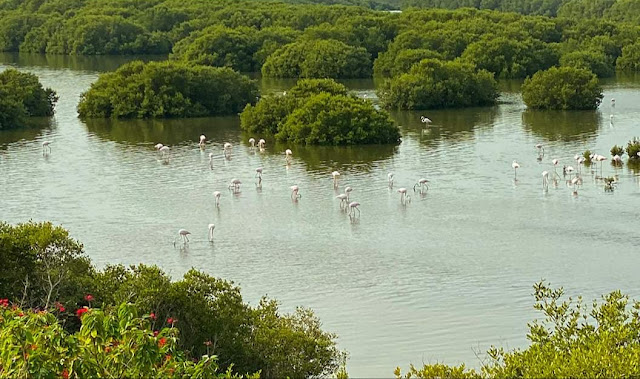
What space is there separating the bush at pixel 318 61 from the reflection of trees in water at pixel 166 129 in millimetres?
21850

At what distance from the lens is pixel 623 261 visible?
3438 centimetres

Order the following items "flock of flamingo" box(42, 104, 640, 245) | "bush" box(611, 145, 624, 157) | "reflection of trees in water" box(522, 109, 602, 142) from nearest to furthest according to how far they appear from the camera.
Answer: "flock of flamingo" box(42, 104, 640, 245), "bush" box(611, 145, 624, 157), "reflection of trees in water" box(522, 109, 602, 142)

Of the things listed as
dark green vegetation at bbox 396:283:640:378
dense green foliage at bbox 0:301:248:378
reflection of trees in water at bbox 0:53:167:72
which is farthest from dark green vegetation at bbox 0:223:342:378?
reflection of trees in water at bbox 0:53:167:72

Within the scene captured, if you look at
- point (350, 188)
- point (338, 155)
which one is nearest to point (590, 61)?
point (338, 155)

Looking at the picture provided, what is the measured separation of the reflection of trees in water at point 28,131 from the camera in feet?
193

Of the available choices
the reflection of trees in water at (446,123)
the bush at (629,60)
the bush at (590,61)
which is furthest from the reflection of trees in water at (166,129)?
the bush at (629,60)

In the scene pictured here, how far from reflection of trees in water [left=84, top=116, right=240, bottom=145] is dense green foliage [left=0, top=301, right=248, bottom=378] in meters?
44.5

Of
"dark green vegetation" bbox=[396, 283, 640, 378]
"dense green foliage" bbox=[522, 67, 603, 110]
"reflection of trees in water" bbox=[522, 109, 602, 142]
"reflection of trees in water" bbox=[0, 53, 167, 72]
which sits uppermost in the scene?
"reflection of trees in water" bbox=[0, 53, 167, 72]

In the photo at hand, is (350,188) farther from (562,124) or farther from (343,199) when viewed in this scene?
(562,124)

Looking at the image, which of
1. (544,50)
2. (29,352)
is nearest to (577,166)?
(29,352)

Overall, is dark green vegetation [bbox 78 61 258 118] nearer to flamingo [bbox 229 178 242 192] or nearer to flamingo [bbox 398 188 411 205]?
flamingo [bbox 229 178 242 192]

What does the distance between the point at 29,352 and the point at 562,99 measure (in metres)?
58.3

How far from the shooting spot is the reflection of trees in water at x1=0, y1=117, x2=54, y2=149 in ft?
193

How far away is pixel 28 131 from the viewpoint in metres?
61.8
